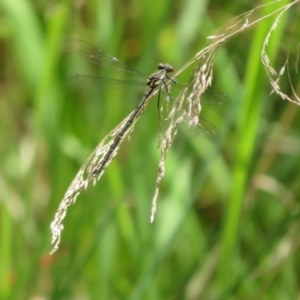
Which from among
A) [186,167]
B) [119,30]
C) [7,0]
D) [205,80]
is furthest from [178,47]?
[205,80]

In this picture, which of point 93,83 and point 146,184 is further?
point 146,184

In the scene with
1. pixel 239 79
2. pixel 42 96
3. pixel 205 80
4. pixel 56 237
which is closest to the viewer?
pixel 56 237

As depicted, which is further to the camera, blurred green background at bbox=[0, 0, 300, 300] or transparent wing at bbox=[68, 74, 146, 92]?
blurred green background at bbox=[0, 0, 300, 300]

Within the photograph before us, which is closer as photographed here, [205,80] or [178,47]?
[205,80]

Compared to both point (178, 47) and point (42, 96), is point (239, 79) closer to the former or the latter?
point (178, 47)

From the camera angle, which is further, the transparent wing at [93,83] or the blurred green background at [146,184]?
the blurred green background at [146,184]

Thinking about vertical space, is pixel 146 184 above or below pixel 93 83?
above

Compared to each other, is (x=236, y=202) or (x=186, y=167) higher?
(x=186, y=167)

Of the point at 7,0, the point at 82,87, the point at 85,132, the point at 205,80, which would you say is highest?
the point at 7,0
